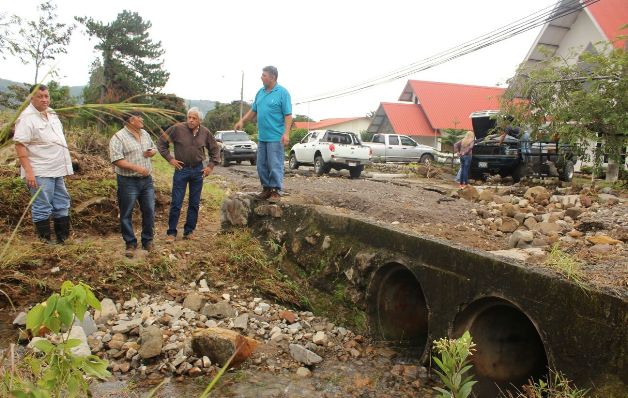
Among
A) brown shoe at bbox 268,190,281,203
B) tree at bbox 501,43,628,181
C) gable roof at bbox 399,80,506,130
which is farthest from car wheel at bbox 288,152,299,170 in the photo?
gable roof at bbox 399,80,506,130

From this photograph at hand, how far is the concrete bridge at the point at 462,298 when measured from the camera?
10.2 feet

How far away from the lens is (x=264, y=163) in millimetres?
6426

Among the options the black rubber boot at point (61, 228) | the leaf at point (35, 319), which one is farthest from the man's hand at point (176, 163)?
the leaf at point (35, 319)

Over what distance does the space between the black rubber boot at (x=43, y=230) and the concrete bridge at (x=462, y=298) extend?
7.42 ft

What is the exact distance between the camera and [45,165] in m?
5.09

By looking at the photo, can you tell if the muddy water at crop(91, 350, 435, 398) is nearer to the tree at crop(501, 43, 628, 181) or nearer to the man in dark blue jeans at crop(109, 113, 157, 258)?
the man in dark blue jeans at crop(109, 113, 157, 258)

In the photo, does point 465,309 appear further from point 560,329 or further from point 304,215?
point 304,215

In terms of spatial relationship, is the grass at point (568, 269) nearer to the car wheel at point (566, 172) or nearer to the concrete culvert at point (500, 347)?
the concrete culvert at point (500, 347)

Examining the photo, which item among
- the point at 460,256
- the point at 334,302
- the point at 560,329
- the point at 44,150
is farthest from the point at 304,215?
the point at 560,329

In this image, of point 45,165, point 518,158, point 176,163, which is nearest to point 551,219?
point 176,163

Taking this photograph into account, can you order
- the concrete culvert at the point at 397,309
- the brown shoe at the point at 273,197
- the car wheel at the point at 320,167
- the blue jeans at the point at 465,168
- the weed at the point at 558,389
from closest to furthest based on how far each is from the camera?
the weed at the point at 558,389 → the concrete culvert at the point at 397,309 → the brown shoe at the point at 273,197 → the blue jeans at the point at 465,168 → the car wheel at the point at 320,167

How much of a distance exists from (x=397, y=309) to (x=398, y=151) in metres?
19.1

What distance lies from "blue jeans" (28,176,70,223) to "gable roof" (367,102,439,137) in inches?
1155

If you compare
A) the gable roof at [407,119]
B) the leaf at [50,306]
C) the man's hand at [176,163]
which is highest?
the gable roof at [407,119]
